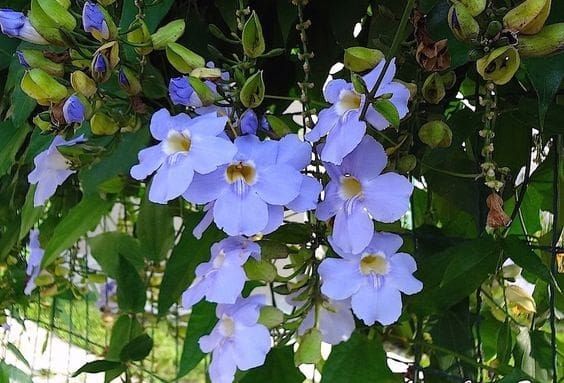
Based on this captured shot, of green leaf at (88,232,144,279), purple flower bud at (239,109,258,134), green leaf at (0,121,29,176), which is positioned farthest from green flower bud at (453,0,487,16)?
green leaf at (88,232,144,279)

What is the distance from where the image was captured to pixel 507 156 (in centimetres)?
48

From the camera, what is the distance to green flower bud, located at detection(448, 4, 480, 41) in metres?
0.30

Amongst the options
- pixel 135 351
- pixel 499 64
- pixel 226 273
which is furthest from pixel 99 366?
pixel 499 64

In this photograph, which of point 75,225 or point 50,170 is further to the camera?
point 75,225

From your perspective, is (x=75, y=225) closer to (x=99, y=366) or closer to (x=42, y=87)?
(x=99, y=366)

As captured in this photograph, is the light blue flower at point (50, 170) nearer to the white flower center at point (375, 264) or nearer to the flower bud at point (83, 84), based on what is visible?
the flower bud at point (83, 84)

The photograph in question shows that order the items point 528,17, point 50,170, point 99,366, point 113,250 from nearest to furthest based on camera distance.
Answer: point 528,17 < point 50,170 < point 99,366 < point 113,250

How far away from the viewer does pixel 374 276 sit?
364 mm

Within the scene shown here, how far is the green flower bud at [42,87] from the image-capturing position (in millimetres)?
354

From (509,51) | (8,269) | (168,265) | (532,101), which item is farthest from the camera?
(8,269)

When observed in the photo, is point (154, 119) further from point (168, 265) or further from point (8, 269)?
point (8, 269)

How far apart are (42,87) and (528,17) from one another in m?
0.22

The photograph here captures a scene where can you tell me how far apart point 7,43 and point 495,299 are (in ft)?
1.36

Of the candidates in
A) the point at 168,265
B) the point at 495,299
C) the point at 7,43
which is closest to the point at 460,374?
the point at 495,299
